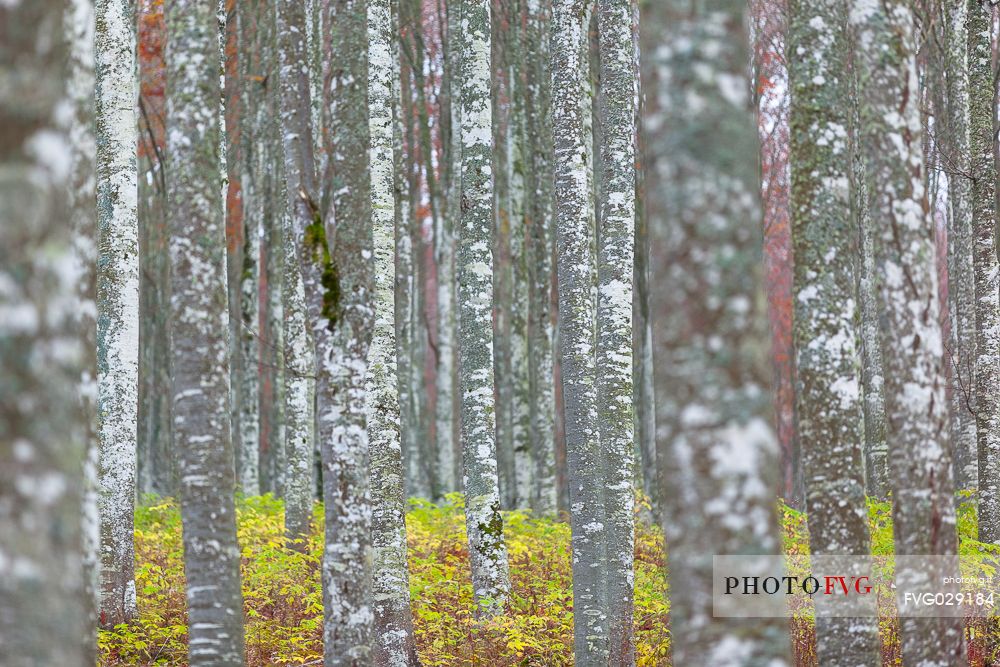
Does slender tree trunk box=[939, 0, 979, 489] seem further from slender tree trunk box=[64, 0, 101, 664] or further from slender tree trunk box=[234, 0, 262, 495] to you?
slender tree trunk box=[64, 0, 101, 664]

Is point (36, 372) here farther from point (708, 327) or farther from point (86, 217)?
point (708, 327)

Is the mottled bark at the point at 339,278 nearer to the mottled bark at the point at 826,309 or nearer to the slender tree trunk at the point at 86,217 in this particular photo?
the slender tree trunk at the point at 86,217

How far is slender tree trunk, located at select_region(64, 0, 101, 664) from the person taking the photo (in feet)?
11.7

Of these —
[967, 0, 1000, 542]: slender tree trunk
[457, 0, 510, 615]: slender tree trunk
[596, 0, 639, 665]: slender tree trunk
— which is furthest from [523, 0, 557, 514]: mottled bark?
[596, 0, 639, 665]: slender tree trunk

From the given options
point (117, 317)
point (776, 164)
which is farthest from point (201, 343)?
point (776, 164)

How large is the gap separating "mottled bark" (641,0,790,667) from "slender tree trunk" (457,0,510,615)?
701 cm

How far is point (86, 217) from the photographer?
3.79 m

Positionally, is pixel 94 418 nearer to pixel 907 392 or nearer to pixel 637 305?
pixel 907 392

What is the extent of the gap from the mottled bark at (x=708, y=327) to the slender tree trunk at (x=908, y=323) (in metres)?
1.97

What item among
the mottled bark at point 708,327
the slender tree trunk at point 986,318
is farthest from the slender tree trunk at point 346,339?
the slender tree trunk at point 986,318

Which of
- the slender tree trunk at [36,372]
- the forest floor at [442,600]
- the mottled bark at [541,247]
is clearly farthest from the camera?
the mottled bark at [541,247]

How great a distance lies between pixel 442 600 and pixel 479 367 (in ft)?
9.61

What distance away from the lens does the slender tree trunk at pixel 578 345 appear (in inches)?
352

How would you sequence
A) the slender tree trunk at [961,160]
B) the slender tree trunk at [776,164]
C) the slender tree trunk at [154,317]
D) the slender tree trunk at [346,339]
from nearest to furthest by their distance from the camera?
the slender tree trunk at [346,339] → the slender tree trunk at [961,160] → the slender tree trunk at [776,164] → the slender tree trunk at [154,317]
